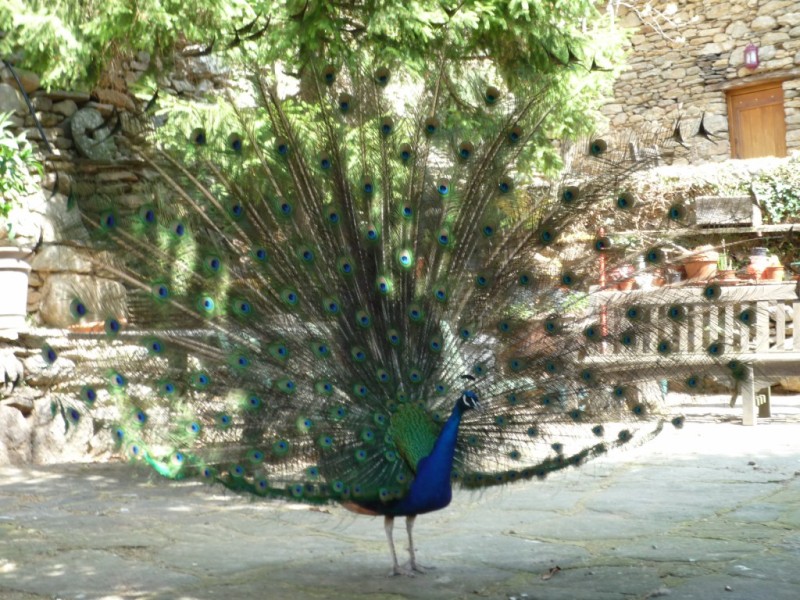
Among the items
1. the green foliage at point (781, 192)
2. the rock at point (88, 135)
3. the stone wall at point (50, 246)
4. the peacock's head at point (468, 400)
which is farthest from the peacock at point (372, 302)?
the green foliage at point (781, 192)

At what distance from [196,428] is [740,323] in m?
2.24

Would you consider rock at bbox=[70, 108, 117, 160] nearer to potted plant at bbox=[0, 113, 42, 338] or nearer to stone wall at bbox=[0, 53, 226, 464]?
stone wall at bbox=[0, 53, 226, 464]

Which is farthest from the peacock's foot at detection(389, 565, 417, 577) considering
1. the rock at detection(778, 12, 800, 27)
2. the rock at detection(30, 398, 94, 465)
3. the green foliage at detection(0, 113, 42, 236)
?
the rock at detection(778, 12, 800, 27)

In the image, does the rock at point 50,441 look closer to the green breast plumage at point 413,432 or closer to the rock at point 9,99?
the rock at point 9,99

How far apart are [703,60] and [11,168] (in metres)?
14.6

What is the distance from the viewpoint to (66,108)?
9.35 metres

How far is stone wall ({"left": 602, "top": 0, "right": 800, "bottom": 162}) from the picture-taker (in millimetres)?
16938

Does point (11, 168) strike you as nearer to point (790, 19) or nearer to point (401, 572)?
point (401, 572)

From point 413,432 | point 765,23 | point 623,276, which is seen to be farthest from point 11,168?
point 765,23

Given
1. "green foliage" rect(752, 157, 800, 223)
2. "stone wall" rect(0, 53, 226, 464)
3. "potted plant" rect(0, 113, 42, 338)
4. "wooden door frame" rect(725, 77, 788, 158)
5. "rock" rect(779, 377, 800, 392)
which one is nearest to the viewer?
"stone wall" rect(0, 53, 226, 464)

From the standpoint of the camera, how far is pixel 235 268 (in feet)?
13.4

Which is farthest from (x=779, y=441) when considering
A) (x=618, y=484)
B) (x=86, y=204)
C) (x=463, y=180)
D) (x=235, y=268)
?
(x=86, y=204)

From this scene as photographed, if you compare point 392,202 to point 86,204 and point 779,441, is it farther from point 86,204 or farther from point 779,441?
point 779,441

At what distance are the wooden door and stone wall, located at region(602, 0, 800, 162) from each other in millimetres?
191
